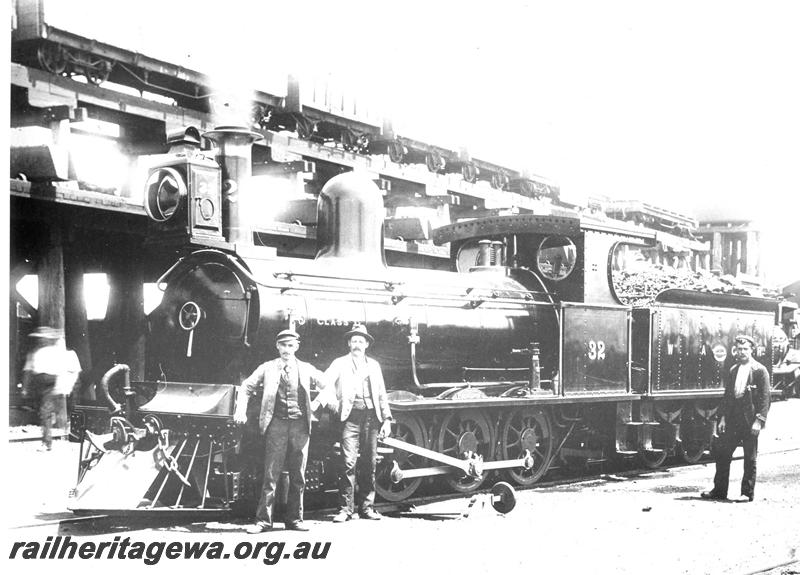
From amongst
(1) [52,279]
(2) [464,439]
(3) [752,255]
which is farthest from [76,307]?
(3) [752,255]

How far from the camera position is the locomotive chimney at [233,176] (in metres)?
8.72

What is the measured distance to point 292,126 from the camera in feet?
54.4

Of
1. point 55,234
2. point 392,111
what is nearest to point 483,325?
point 55,234

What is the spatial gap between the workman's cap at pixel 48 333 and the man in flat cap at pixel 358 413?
4.46 m

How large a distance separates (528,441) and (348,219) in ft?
10.9

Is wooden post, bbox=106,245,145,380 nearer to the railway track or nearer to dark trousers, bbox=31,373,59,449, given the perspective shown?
dark trousers, bbox=31,373,59,449

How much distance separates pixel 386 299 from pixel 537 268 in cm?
275

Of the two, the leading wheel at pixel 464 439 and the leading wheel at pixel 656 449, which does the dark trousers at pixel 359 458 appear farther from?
the leading wheel at pixel 656 449

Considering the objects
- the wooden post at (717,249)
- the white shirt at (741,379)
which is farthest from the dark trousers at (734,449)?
the wooden post at (717,249)

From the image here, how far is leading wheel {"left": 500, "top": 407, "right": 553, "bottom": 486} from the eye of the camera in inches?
415

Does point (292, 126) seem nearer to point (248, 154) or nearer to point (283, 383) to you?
point (248, 154)

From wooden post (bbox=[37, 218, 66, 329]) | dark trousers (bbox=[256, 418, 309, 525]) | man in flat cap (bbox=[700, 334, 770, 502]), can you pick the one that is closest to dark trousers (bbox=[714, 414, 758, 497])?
man in flat cap (bbox=[700, 334, 770, 502])

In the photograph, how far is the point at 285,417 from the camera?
7.80 metres

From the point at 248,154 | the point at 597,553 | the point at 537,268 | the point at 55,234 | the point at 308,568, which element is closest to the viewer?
the point at 308,568
